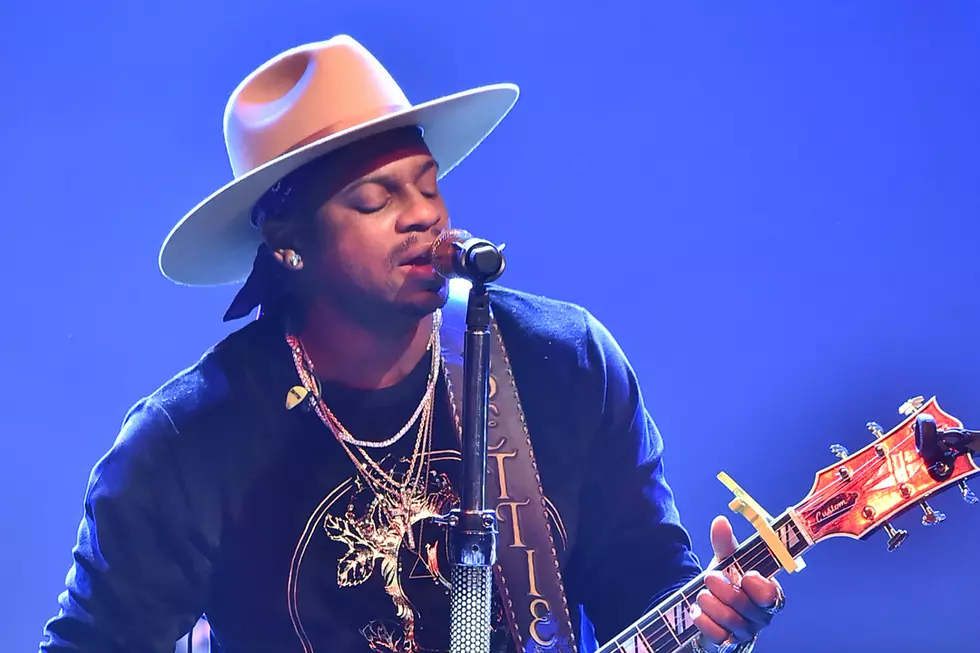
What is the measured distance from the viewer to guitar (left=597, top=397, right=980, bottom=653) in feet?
5.54

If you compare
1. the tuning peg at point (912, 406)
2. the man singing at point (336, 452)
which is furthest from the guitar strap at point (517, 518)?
the tuning peg at point (912, 406)

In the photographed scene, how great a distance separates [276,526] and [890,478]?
3.64 ft

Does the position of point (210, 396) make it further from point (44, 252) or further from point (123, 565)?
point (44, 252)

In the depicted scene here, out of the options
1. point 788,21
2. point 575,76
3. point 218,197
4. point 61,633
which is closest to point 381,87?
point 218,197

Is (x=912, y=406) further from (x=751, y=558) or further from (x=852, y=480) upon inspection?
(x=751, y=558)

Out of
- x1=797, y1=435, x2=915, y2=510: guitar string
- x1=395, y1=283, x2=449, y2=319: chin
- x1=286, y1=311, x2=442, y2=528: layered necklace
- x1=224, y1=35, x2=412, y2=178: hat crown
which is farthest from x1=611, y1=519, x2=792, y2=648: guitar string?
x1=224, y1=35, x2=412, y2=178: hat crown

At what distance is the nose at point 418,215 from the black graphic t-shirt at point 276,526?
37 centimetres

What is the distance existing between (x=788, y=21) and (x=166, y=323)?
4.88ft

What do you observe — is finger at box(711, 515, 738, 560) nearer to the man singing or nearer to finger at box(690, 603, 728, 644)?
finger at box(690, 603, 728, 644)

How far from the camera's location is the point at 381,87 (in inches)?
79.0

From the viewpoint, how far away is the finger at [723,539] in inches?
72.9

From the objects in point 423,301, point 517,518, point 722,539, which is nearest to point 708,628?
point 722,539

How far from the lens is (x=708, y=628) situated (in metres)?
1.82

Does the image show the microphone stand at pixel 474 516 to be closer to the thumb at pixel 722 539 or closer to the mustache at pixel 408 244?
the mustache at pixel 408 244
